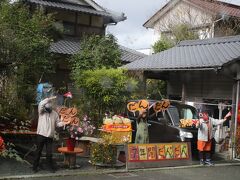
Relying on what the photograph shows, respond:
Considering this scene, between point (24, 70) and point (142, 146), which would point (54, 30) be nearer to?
point (24, 70)

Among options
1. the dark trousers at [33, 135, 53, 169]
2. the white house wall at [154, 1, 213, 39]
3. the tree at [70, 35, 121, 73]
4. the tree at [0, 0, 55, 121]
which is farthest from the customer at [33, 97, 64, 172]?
the white house wall at [154, 1, 213, 39]

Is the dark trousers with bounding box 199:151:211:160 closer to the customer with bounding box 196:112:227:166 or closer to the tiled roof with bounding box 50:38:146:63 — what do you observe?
the customer with bounding box 196:112:227:166

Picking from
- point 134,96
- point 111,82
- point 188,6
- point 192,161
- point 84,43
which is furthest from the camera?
point 188,6

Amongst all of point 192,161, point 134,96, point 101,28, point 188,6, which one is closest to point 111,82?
point 134,96

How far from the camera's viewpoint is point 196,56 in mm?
14648

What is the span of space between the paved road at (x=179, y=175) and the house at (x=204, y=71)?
2379mm

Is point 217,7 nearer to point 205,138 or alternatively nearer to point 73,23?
point 73,23

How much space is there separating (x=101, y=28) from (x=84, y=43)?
594 cm

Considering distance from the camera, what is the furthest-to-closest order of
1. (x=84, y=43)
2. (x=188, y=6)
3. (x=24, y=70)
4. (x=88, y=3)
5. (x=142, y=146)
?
(x=188, y=6) < (x=88, y=3) < (x=84, y=43) < (x=24, y=70) < (x=142, y=146)

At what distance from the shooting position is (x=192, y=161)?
12.6 m

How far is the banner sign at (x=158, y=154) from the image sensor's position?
10.9m

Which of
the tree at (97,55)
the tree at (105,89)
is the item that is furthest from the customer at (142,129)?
the tree at (97,55)

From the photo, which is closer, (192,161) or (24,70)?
(192,161)

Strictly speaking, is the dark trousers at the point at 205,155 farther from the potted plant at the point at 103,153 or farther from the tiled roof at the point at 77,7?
the tiled roof at the point at 77,7
